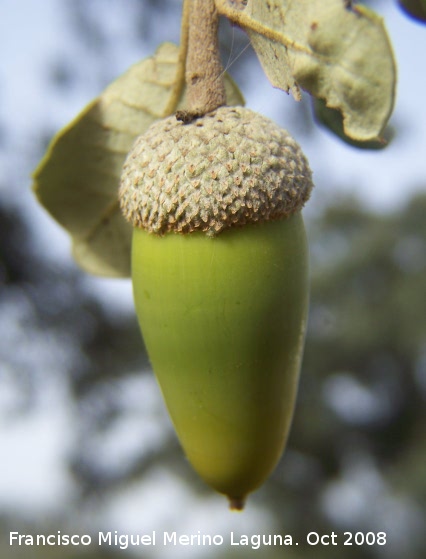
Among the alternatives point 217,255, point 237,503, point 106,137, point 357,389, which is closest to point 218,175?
point 217,255

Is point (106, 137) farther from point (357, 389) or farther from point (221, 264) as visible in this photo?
point (357, 389)

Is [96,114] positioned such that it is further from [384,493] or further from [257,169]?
[384,493]

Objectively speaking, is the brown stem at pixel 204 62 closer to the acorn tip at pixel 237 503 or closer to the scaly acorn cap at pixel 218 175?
the scaly acorn cap at pixel 218 175

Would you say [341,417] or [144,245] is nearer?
[144,245]

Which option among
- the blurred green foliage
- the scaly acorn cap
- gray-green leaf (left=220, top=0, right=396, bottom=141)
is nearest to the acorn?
the scaly acorn cap

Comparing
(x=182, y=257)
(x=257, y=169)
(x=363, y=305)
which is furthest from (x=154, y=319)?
(x=363, y=305)

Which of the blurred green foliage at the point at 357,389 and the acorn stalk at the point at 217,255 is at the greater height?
the acorn stalk at the point at 217,255

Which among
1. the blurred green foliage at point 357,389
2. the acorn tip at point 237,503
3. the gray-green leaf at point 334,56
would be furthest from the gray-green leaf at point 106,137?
the blurred green foliage at point 357,389

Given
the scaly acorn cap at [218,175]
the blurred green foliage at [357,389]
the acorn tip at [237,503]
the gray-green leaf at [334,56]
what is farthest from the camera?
the blurred green foliage at [357,389]
